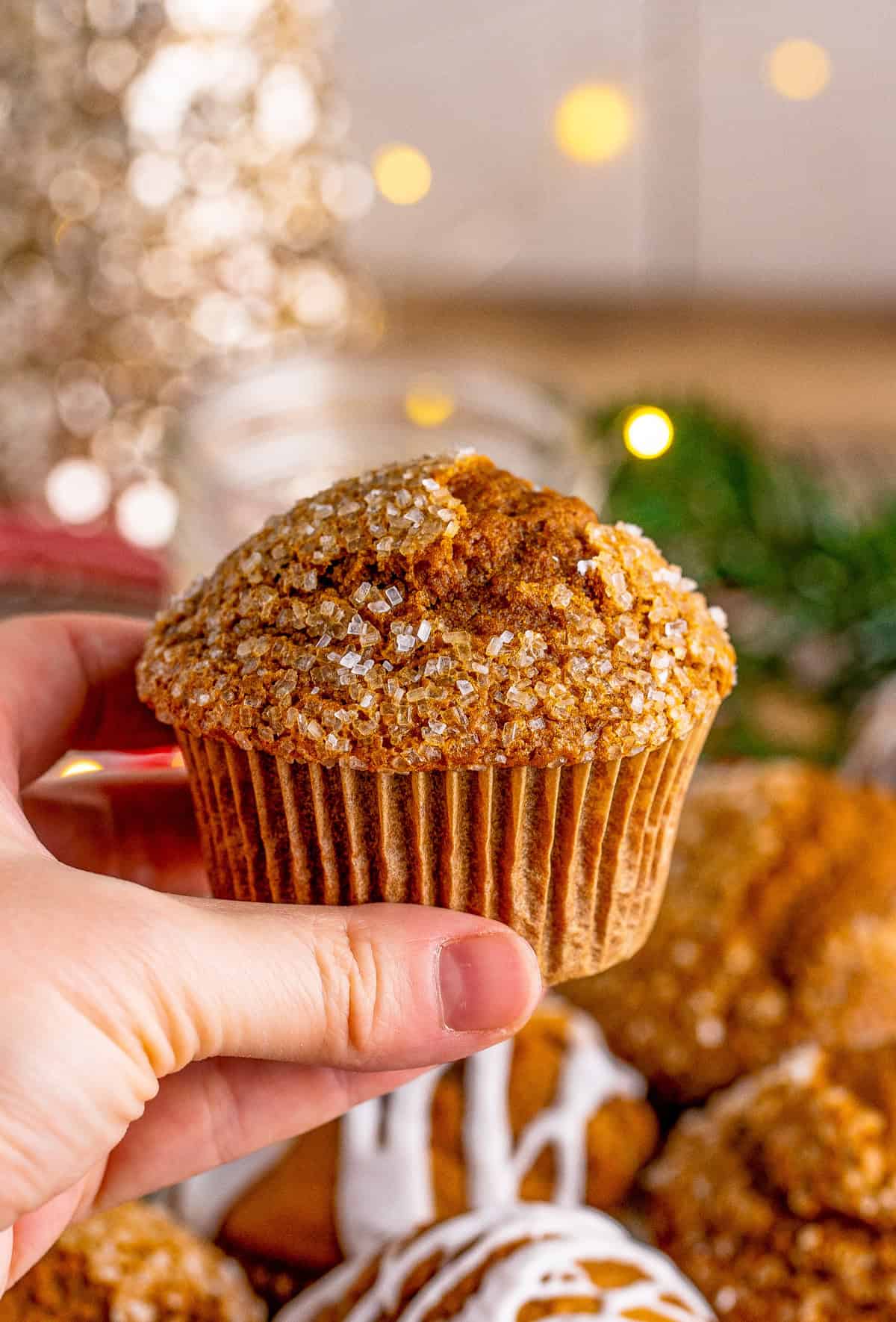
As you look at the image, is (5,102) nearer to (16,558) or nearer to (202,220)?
(202,220)

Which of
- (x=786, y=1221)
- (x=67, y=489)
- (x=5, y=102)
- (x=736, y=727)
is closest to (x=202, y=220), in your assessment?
(x=5, y=102)

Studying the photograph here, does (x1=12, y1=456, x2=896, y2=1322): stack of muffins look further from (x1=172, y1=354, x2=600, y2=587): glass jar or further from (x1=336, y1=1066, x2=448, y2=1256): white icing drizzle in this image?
(x1=172, y1=354, x2=600, y2=587): glass jar

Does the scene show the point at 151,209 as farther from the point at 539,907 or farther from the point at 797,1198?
the point at 797,1198

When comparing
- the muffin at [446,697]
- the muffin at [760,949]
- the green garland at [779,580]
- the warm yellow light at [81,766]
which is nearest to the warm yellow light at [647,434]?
the green garland at [779,580]

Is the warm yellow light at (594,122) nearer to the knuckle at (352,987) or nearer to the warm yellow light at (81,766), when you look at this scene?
the warm yellow light at (81,766)

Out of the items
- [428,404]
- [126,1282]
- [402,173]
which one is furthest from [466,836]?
[402,173]

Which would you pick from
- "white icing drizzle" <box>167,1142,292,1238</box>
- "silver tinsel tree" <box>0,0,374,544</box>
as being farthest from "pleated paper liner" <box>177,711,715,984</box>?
"silver tinsel tree" <box>0,0,374,544</box>
